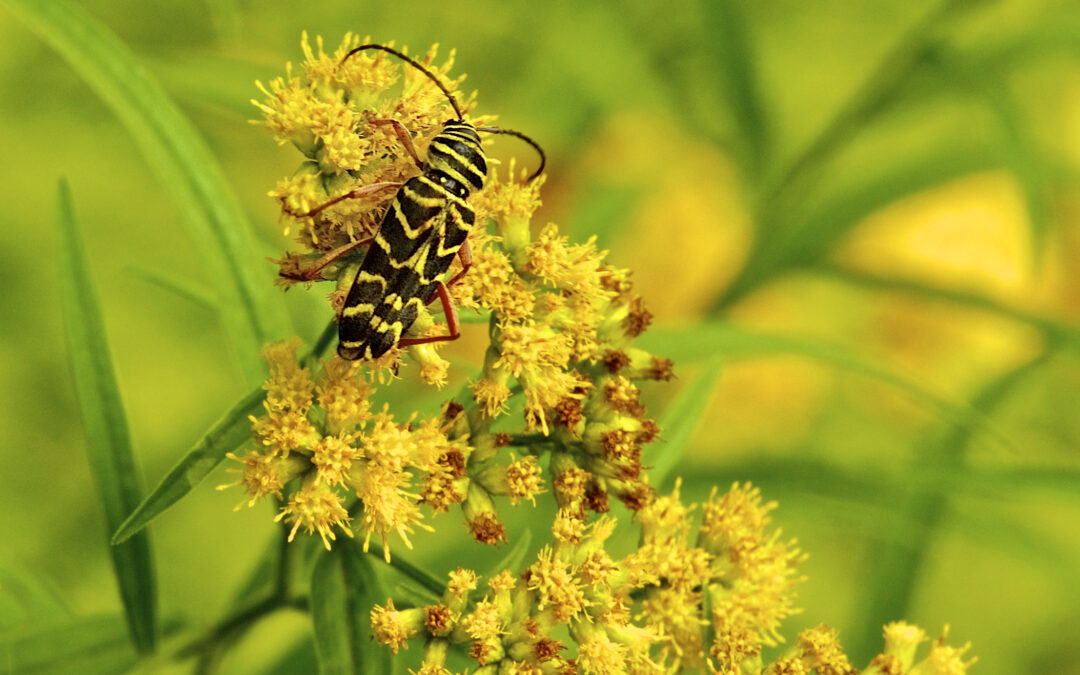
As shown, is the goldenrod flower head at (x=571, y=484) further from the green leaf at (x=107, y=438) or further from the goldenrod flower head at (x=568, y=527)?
the green leaf at (x=107, y=438)

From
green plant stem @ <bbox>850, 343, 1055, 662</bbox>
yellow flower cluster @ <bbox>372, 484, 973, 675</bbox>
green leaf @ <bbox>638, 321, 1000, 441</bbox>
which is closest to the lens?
yellow flower cluster @ <bbox>372, 484, 973, 675</bbox>

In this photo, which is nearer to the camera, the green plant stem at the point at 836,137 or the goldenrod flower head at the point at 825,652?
the goldenrod flower head at the point at 825,652

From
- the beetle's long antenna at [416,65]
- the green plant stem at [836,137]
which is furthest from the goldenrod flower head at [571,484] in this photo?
the green plant stem at [836,137]

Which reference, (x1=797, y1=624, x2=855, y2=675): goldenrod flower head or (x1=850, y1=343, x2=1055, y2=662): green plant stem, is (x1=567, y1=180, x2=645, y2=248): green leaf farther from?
(x1=797, y1=624, x2=855, y2=675): goldenrod flower head

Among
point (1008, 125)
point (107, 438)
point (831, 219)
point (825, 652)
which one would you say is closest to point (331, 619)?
point (107, 438)

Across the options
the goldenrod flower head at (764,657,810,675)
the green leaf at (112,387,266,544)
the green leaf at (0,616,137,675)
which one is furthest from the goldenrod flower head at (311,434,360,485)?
the goldenrod flower head at (764,657,810,675)

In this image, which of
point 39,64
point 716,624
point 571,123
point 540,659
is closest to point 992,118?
point 571,123

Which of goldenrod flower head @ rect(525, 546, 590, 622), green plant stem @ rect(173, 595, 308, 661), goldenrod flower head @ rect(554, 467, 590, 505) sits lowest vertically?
green plant stem @ rect(173, 595, 308, 661)
